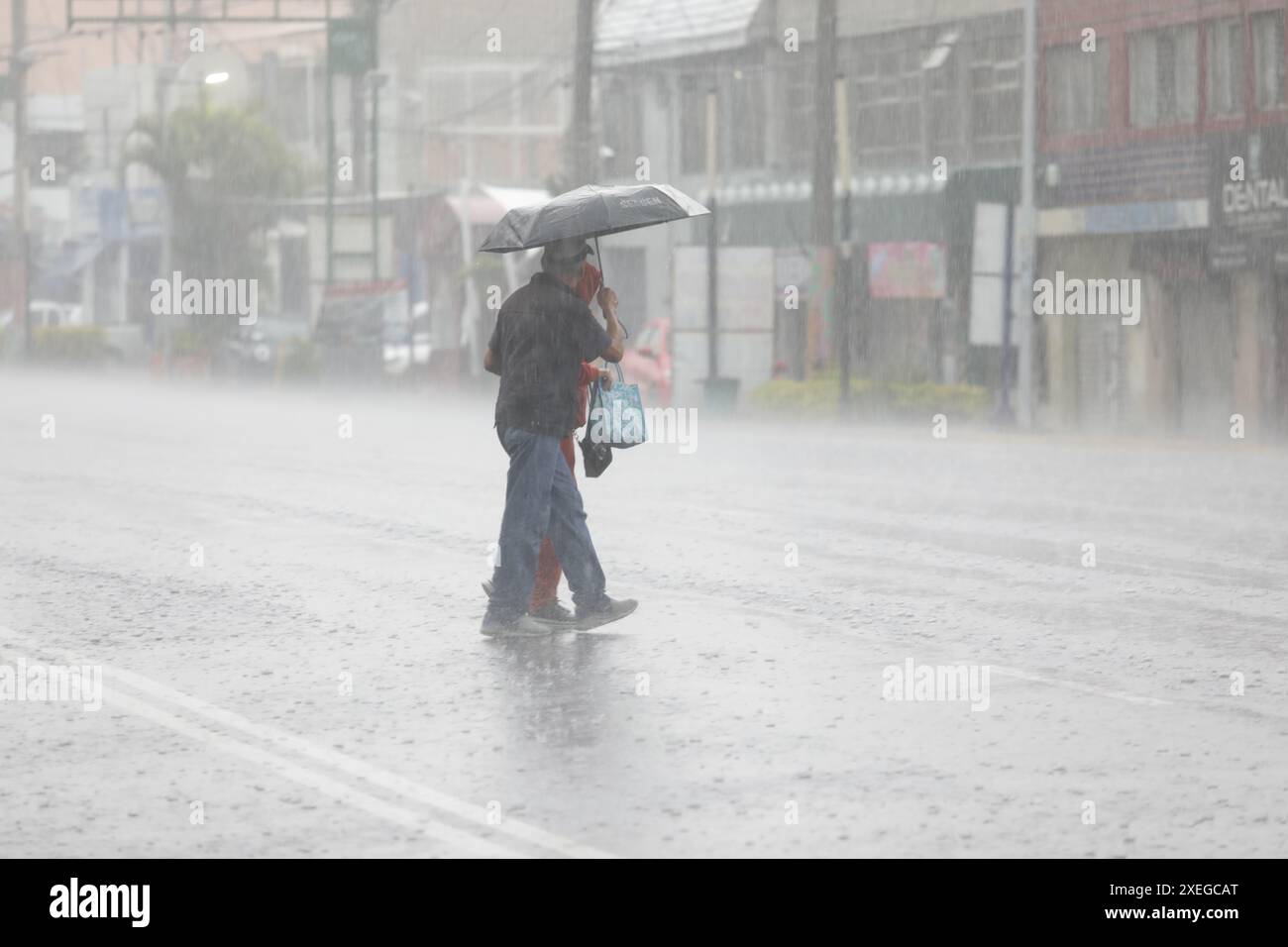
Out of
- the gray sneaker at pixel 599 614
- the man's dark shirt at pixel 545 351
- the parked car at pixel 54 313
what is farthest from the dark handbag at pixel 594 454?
the parked car at pixel 54 313

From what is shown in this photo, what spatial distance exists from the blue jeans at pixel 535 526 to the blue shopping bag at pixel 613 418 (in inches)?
8.7

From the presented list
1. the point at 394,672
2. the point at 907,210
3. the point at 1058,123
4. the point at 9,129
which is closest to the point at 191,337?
the point at 907,210

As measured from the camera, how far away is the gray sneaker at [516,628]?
10.5 meters

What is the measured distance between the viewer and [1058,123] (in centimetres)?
3806

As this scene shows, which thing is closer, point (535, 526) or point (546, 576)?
point (535, 526)

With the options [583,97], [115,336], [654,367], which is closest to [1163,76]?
[583,97]

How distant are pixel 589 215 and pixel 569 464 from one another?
1.18 m

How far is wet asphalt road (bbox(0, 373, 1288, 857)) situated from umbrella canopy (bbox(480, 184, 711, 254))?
1842 millimetres

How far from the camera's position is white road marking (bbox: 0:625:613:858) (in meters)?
6.65

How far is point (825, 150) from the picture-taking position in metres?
36.3

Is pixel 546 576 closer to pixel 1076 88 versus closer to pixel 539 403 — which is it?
pixel 539 403

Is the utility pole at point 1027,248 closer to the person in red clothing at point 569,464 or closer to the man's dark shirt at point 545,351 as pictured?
the person in red clothing at point 569,464
